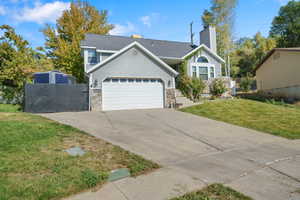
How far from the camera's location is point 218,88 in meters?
17.2

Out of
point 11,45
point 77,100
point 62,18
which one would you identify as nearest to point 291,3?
point 62,18

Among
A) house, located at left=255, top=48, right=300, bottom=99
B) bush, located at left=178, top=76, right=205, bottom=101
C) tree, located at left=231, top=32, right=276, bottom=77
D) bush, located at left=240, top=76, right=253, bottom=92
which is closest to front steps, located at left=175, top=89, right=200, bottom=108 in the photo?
bush, located at left=178, top=76, right=205, bottom=101

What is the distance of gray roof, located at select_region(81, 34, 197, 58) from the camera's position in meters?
17.1

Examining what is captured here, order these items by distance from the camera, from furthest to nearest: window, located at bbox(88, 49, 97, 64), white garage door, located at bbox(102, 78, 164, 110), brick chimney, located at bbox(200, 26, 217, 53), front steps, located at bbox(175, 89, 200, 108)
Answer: brick chimney, located at bbox(200, 26, 217, 53) < window, located at bbox(88, 49, 97, 64) < front steps, located at bbox(175, 89, 200, 108) < white garage door, located at bbox(102, 78, 164, 110)

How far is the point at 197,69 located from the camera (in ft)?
59.8

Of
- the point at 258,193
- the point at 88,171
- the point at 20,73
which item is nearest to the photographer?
the point at 258,193

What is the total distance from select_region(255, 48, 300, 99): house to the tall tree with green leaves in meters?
6.71

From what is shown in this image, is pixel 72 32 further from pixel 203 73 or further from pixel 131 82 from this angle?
pixel 203 73

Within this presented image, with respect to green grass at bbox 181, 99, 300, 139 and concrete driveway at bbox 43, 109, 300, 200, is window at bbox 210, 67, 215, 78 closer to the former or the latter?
green grass at bbox 181, 99, 300, 139

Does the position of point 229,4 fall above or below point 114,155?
above

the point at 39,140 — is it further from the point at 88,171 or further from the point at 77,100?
the point at 77,100

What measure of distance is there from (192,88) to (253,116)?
20.5ft

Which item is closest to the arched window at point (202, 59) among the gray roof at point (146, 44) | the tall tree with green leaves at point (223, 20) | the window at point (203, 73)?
the window at point (203, 73)

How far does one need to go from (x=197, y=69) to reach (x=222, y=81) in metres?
2.65
